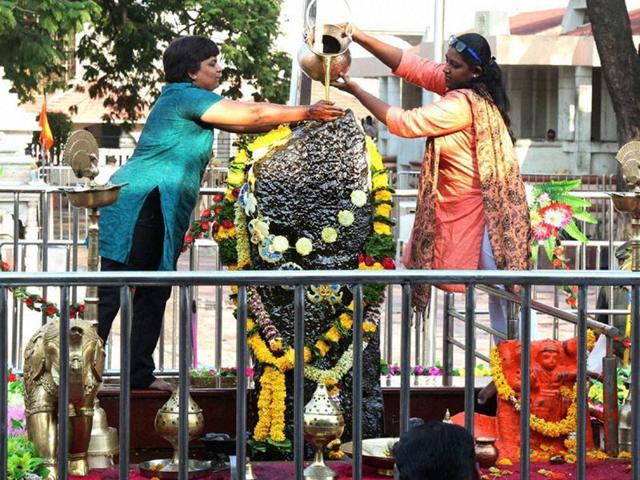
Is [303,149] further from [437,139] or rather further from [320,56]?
[437,139]

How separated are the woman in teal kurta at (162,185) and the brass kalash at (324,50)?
49cm

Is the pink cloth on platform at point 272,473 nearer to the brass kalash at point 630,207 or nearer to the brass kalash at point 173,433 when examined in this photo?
the brass kalash at point 173,433

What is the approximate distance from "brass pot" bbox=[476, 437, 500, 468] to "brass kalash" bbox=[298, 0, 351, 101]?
5.22 feet

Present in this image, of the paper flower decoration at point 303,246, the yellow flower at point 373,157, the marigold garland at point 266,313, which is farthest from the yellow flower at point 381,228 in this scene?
the paper flower decoration at point 303,246

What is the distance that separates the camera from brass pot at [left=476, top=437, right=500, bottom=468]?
5.63m

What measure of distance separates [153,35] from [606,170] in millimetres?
10429

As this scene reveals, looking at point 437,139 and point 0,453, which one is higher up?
point 437,139

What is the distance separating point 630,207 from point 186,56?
6.83 ft

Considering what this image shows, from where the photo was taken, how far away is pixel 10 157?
758 inches

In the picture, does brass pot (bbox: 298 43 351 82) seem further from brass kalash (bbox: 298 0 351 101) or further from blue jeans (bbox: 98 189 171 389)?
blue jeans (bbox: 98 189 171 389)

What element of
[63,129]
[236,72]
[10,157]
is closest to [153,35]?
[236,72]

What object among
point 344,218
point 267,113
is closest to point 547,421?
point 344,218

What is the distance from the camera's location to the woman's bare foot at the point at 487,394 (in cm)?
664

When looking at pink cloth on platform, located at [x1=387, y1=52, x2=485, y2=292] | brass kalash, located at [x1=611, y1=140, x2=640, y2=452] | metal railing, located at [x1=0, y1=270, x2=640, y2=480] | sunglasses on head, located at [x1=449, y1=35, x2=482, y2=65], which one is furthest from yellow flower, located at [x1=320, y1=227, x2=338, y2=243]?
metal railing, located at [x1=0, y1=270, x2=640, y2=480]
